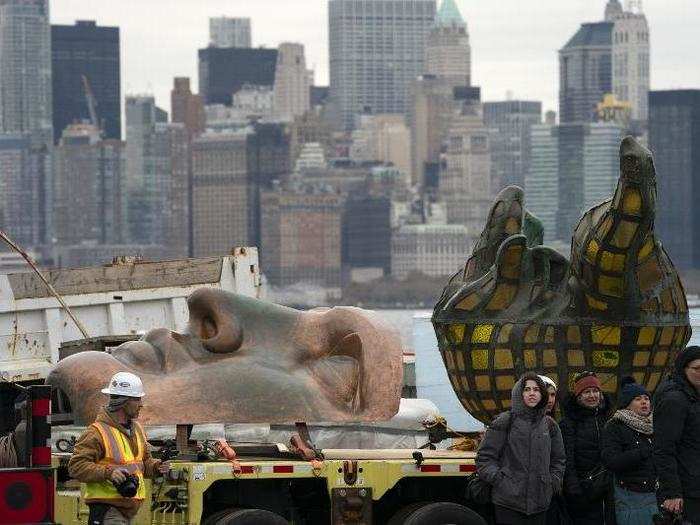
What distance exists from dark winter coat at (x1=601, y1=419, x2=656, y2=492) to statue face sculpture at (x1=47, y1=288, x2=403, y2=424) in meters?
2.15

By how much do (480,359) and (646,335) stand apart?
0.98 meters

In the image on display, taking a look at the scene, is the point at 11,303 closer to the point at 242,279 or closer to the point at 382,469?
the point at 242,279

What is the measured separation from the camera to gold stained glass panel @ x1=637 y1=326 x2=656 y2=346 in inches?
655

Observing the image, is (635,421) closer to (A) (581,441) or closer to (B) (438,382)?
(A) (581,441)

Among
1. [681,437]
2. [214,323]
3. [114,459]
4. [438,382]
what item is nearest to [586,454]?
[681,437]

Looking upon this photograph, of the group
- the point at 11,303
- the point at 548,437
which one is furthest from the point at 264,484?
the point at 11,303

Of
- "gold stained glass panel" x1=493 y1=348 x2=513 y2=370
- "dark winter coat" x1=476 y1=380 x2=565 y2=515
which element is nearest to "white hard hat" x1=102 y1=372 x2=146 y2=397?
"dark winter coat" x1=476 y1=380 x2=565 y2=515

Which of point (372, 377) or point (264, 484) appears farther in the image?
point (372, 377)

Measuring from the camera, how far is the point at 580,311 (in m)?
16.7

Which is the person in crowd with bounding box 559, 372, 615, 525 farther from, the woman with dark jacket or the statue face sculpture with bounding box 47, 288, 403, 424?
the statue face sculpture with bounding box 47, 288, 403, 424

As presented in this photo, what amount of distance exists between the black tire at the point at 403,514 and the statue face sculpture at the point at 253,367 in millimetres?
1317

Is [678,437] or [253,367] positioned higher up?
[253,367]

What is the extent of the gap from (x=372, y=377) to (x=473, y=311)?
75cm

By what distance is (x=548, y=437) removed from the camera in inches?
570
